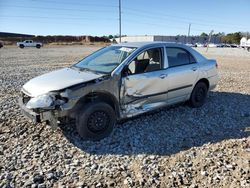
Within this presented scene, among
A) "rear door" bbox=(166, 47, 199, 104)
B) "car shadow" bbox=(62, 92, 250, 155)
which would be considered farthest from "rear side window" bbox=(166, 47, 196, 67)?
"car shadow" bbox=(62, 92, 250, 155)

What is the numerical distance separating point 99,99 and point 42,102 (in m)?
0.97

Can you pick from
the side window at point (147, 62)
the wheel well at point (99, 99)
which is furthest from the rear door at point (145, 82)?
the wheel well at point (99, 99)

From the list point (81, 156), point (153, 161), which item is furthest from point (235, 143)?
point (81, 156)

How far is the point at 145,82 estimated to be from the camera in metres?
4.81

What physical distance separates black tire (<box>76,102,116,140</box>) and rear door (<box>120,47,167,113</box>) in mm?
389

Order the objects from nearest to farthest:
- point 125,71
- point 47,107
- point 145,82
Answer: point 47,107
point 125,71
point 145,82

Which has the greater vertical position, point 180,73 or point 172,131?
point 180,73

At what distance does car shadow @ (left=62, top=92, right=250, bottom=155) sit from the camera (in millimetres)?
4164

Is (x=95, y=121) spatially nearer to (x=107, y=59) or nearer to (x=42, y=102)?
(x=42, y=102)

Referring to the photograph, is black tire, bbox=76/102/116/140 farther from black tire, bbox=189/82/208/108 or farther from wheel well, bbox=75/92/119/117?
black tire, bbox=189/82/208/108

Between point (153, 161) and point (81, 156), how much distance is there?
110cm

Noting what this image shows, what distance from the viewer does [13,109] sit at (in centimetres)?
596

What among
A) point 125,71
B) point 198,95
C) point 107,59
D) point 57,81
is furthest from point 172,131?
point 57,81

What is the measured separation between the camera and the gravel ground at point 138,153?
3260mm
